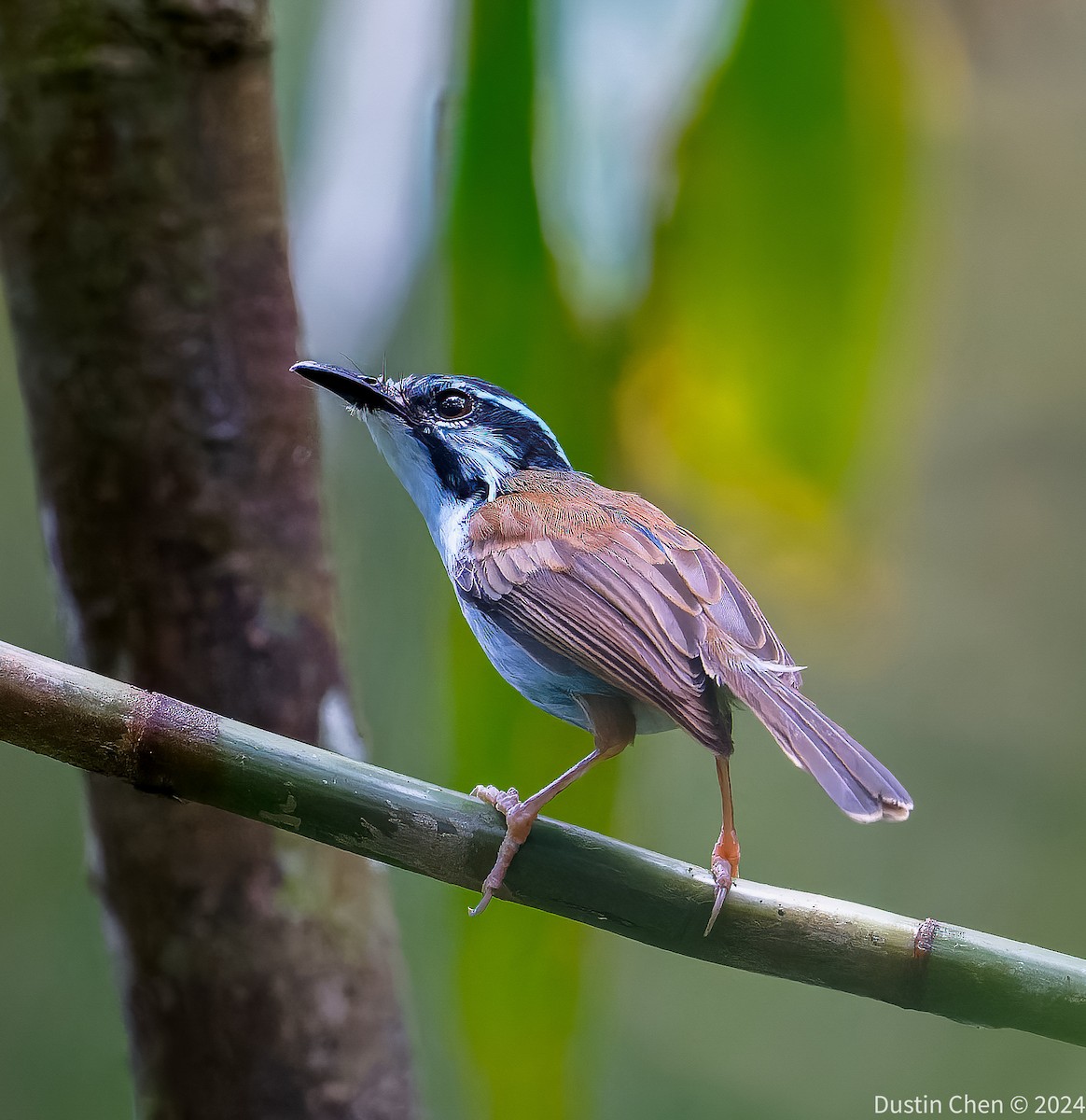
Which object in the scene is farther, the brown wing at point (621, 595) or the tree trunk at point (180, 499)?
the tree trunk at point (180, 499)

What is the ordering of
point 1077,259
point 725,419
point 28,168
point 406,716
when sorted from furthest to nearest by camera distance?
point 1077,259 < point 406,716 < point 28,168 < point 725,419

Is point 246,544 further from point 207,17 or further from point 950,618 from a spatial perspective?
point 950,618

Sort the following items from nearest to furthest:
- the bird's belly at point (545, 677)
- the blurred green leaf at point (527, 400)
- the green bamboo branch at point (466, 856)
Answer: the green bamboo branch at point (466, 856)
the bird's belly at point (545, 677)
the blurred green leaf at point (527, 400)

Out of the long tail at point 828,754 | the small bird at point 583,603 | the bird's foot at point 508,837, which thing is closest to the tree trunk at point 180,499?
the small bird at point 583,603

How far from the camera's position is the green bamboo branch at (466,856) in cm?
106

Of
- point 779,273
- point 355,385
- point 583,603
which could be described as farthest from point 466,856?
point 779,273

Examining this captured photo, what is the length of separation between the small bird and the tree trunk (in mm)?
284

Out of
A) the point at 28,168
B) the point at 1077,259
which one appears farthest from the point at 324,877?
the point at 1077,259

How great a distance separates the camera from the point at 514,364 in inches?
67.1

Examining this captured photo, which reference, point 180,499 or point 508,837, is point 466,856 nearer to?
point 508,837

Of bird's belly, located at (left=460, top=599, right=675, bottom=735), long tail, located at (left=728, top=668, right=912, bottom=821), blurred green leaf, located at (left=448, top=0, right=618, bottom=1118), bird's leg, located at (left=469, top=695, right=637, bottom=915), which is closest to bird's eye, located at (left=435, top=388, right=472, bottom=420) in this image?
blurred green leaf, located at (left=448, top=0, right=618, bottom=1118)

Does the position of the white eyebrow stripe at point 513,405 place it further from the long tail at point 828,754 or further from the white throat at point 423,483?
the long tail at point 828,754

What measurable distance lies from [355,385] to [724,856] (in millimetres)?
829

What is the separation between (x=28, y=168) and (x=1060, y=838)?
444 cm
